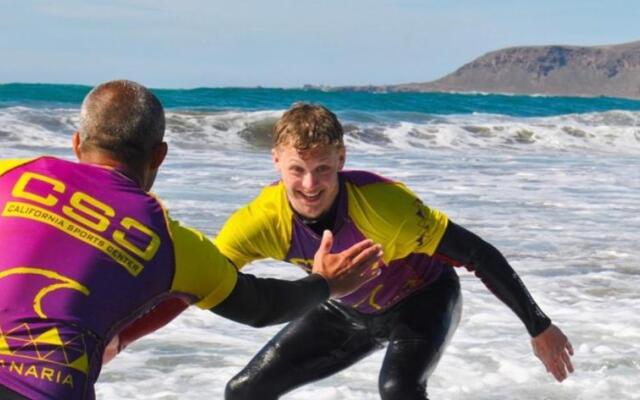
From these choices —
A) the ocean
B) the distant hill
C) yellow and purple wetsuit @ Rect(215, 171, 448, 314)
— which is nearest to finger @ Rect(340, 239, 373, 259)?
yellow and purple wetsuit @ Rect(215, 171, 448, 314)

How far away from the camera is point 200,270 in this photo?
2305 millimetres

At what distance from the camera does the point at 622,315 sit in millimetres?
6535

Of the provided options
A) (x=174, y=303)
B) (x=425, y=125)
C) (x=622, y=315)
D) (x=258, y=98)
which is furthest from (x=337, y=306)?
(x=258, y=98)

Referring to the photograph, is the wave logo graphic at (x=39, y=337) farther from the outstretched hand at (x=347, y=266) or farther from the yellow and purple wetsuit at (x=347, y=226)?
the yellow and purple wetsuit at (x=347, y=226)

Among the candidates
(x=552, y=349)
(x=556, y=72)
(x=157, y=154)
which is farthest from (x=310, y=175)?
(x=556, y=72)

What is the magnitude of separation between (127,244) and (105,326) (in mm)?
175

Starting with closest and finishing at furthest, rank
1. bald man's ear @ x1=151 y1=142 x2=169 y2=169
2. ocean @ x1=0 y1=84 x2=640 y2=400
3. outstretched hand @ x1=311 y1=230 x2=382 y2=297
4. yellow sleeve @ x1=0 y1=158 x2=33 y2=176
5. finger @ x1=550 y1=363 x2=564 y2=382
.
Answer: yellow sleeve @ x1=0 y1=158 x2=33 y2=176 < bald man's ear @ x1=151 y1=142 x2=169 y2=169 < outstretched hand @ x1=311 y1=230 x2=382 y2=297 < finger @ x1=550 y1=363 x2=564 y2=382 < ocean @ x1=0 y1=84 x2=640 y2=400

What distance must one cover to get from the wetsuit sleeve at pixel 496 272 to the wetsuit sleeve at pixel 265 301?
3.66 ft

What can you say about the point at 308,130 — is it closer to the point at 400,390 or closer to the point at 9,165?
the point at 400,390

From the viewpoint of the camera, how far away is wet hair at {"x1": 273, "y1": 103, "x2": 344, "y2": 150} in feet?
11.5

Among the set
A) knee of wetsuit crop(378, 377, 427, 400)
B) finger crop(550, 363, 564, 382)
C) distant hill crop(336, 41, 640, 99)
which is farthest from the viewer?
distant hill crop(336, 41, 640, 99)

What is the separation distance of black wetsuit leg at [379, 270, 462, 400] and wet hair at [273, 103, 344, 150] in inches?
26.8

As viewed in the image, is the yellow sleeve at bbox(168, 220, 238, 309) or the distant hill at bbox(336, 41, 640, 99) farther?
the distant hill at bbox(336, 41, 640, 99)

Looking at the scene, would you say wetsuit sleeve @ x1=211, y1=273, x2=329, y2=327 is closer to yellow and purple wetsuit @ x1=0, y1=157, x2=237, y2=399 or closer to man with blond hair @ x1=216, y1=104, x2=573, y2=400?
yellow and purple wetsuit @ x1=0, y1=157, x2=237, y2=399
